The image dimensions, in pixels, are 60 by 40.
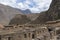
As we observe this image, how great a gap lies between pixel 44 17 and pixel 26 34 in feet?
188

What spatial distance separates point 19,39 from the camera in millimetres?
25016

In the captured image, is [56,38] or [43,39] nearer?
[43,39]

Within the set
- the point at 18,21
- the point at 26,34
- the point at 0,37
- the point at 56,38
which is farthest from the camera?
the point at 18,21

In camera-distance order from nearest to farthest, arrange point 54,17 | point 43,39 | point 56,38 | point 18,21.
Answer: point 43,39 → point 56,38 → point 54,17 → point 18,21

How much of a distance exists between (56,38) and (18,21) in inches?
2628

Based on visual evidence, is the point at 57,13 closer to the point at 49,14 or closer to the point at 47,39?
the point at 49,14

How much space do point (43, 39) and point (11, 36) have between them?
6456 millimetres

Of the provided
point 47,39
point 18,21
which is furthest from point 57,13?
point 47,39

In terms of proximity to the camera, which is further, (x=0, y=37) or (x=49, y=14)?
(x=49, y=14)

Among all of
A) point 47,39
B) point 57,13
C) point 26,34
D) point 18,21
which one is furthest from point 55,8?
point 47,39

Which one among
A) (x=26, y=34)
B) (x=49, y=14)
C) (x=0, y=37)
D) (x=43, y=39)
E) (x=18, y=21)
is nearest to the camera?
(x=43, y=39)

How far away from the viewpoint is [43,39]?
19.8 metres

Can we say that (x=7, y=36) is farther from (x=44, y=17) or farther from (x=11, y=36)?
(x=44, y=17)

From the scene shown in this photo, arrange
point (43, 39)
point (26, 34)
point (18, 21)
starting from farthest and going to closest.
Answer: point (18, 21)
point (26, 34)
point (43, 39)
